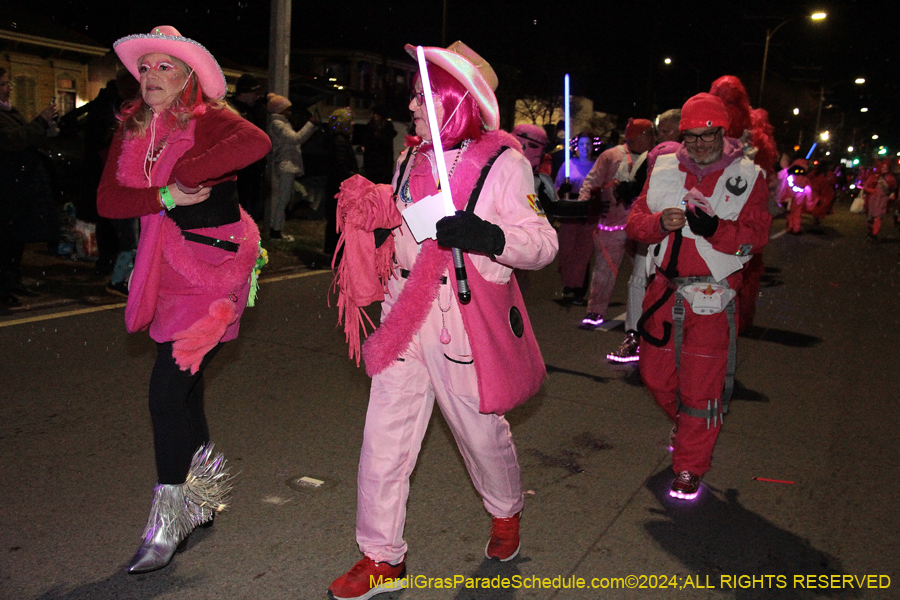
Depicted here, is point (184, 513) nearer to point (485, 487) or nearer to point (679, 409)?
point (485, 487)

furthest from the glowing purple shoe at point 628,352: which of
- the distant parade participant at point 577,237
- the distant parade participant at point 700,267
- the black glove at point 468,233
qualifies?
the black glove at point 468,233

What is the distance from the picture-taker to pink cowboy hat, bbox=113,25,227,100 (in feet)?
9.89

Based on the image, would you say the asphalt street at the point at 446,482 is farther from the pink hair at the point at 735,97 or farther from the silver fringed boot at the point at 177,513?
the pink hair at the point at 735,97

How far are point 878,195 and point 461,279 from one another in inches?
772

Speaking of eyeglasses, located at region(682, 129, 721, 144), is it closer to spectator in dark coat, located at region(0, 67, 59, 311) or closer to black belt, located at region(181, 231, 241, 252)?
black belt, located at region(181, 231, 241, 252)

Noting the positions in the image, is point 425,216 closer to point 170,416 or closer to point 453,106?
point 453,106

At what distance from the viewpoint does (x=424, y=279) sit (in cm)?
286

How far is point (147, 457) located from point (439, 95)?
253 centimetres

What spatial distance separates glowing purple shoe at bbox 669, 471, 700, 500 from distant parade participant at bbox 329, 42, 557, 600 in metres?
1.32

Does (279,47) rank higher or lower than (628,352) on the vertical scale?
higher

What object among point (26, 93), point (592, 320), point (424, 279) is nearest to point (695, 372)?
point (424, 279)

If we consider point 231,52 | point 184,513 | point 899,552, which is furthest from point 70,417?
point 231,52

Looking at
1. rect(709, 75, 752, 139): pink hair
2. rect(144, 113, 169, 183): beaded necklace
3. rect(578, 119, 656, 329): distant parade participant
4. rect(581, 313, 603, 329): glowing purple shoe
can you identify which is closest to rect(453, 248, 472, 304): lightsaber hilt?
rect(144, 113, 169, 183): beaded necklace

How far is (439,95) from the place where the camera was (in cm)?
279
